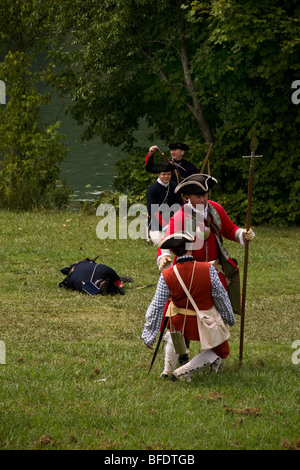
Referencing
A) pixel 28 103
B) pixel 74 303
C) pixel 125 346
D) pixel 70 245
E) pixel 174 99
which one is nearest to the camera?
pixel 125 346

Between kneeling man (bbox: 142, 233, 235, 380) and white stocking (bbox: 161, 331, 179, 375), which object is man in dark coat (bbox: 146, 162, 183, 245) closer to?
white stocking (bbox: 161, 331, 179, 375)

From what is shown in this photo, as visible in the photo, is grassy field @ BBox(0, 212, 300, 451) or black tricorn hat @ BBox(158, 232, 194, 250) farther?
black tricorn hat @ BBox(158, 232, 194, 250)

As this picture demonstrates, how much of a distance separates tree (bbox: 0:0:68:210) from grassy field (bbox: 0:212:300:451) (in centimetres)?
716

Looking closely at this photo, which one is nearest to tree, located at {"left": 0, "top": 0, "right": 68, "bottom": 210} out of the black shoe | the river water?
the river water

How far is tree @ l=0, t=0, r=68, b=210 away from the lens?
19.9 metres

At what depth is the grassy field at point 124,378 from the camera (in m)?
5.45

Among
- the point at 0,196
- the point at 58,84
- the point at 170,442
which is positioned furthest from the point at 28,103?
the point at 170,442

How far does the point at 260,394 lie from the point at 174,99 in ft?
43.9

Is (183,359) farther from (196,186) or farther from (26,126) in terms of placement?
(26,126)

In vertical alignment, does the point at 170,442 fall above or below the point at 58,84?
below

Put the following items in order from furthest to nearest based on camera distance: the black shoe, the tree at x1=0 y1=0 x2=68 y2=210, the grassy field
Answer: the tree at x1=0 y1=0 x2=68 y2=210
the black shoe
the grassy field

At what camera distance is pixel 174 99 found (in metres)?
19.0

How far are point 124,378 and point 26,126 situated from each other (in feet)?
48.0
